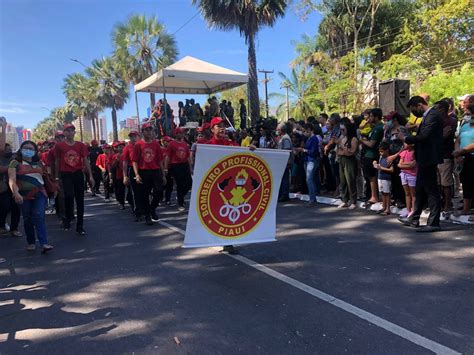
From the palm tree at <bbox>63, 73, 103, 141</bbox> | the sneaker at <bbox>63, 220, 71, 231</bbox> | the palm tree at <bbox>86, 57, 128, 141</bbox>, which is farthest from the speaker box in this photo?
the palm tree at <bbox>63, 73, 103, 141</bbox>

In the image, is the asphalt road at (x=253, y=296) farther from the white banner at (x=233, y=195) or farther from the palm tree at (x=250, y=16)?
the palm tree at (x=250, y=16)

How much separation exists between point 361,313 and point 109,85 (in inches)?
1750

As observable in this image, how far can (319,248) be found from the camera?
5758mm

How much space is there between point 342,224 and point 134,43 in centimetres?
2788

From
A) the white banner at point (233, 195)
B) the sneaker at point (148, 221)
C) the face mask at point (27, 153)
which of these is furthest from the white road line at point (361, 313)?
the face mask at point (27, 153)

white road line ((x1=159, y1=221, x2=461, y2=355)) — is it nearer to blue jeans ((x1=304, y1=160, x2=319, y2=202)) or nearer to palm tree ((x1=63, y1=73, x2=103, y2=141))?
blue jeans ((x1=304, y1=160, x2=319, y2=202))

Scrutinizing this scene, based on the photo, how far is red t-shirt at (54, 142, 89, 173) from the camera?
7230mm

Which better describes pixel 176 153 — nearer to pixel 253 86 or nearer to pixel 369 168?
pixel 369 168

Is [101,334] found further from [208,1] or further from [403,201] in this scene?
[208,1]

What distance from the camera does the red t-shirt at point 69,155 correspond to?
7230 mm

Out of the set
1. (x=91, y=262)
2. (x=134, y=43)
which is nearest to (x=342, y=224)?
(x=91, y=262)

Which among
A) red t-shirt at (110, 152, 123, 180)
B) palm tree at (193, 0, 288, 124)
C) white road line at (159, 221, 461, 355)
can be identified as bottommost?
white road line at (159, 221, 461, 355)

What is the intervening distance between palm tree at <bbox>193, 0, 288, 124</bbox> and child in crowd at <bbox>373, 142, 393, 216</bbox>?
1272 cm

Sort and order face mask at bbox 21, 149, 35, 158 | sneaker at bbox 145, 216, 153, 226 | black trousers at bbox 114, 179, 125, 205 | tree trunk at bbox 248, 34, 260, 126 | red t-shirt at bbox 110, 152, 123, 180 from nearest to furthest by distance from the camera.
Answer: face mask at bbox 21, 149, 35, 158 → sneaker at bbox 145, 216, 153, 226 → red t-shirt at bbox 110, 152, 123, 180 → black trousers at bbox 114, 179, 125, 205 → tree trunk at bbox 248, 34, 260, 126
